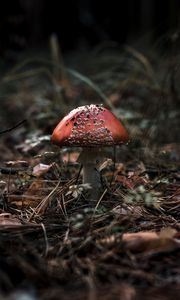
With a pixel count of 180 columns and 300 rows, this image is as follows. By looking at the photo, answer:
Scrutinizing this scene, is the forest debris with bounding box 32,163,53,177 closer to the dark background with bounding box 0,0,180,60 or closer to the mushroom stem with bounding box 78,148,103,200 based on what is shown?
the mushroom stem with bounding box 78,148,103,200

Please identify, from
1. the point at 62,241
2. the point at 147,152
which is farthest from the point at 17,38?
the point at 62,241

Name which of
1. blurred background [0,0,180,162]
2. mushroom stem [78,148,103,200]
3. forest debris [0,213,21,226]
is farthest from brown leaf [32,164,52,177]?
blurred background [0,0,180,162]

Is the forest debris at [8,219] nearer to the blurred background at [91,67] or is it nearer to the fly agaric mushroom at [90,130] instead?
the fly agaric mushroom at [90,130]

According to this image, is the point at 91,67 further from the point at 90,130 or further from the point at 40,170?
the point at 90,130

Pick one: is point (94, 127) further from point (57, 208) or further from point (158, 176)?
point (158, 176)

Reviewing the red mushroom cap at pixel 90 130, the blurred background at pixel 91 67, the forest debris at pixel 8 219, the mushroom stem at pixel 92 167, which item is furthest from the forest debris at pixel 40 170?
the blurred background at pixel 91 67

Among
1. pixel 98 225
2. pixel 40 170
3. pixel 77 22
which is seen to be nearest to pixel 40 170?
pixel 40 170
